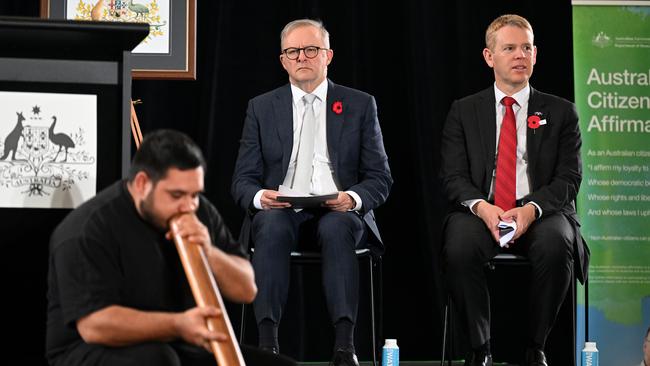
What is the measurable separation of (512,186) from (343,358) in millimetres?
1063

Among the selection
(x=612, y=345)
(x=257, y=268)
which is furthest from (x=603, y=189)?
(x=257, y=268)

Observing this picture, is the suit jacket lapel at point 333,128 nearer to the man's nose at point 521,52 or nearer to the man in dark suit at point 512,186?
the man in dark suit at point 512,186

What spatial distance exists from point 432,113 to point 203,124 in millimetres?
1161

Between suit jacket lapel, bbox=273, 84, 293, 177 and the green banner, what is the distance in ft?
4.80

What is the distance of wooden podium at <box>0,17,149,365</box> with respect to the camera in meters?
2.95

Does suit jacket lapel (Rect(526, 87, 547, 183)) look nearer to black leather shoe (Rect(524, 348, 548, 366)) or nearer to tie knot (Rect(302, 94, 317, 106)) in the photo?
black leather shoe (Rect(524, 348, 548, 366))

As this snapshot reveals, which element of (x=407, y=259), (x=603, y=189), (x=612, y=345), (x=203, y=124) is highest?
(x=203, y=124)

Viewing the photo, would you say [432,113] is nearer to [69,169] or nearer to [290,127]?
[290,127]

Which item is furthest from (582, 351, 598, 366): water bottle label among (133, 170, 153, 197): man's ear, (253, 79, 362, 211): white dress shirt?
(133, 170, 153, 197): man's ear

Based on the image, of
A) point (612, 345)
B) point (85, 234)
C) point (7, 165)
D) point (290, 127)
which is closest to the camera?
point (85, 234)

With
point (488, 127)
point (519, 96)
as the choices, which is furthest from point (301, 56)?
point (519, 96)

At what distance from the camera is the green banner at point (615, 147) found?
16.0ft

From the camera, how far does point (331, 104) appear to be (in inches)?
174

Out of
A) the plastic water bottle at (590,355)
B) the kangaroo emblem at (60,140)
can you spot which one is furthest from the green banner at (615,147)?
the kangaroo emblem at (60,140)
